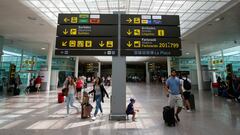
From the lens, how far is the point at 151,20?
640 cm

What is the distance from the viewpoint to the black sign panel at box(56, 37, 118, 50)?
5902 millimetres

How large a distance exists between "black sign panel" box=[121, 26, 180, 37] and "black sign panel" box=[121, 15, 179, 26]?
20 centimetres

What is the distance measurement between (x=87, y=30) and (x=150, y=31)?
269cm

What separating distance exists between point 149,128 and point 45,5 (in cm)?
1044

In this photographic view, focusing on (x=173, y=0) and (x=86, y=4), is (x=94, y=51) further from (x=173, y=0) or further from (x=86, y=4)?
(x=173, y=0)

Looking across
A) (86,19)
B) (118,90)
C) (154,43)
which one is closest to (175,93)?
(154,43)

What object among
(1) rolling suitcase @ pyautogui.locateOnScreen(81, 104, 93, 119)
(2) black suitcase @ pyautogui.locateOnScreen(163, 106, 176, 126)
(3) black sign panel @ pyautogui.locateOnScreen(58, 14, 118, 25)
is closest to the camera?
(2) black suitcase @ pyautogui.locateOnScreen(163, 106, 176, 126)

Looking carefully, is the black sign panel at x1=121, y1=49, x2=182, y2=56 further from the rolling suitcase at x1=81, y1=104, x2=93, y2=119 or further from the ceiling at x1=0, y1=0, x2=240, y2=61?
the ceiling at x1=0, y1=0, x2=240, y2=61

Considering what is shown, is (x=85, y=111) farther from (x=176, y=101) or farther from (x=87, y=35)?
(x=176, y=101)

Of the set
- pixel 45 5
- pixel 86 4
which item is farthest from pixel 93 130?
pixel 45 5

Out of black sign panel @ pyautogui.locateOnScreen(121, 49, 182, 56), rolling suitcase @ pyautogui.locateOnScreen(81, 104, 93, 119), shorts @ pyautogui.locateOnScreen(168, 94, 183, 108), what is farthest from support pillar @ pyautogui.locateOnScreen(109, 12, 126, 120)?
shorts @ pyautogui.locateOnScreen(168, 94, 183, 108)

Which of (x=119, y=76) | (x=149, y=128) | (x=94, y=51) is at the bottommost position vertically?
(x=149, y=128)

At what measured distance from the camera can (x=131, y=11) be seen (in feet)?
38.4

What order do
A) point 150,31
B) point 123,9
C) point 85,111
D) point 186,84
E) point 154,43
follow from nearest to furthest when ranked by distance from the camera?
point 154,43
point 150,31
point 85,111
point 186,84
point 123,9
